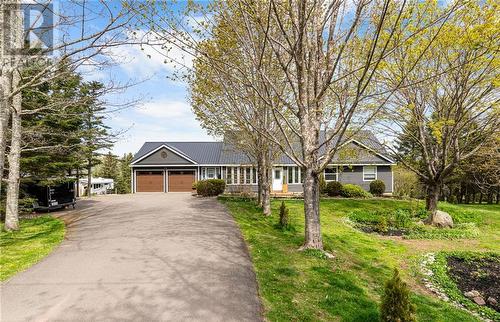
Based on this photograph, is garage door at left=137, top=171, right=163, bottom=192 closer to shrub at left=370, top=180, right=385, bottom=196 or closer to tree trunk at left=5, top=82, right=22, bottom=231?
tree trunk at left=5, top=82, right=22, bottom=231

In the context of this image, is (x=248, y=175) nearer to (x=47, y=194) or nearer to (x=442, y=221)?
(x=47, y=194)

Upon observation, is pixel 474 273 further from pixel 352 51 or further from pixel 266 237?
pixel 352 51

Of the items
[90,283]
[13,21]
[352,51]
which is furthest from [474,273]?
[13,21]

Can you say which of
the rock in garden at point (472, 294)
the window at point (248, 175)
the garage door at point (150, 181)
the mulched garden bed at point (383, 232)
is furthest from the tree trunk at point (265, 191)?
the garage door at point (150, 181)

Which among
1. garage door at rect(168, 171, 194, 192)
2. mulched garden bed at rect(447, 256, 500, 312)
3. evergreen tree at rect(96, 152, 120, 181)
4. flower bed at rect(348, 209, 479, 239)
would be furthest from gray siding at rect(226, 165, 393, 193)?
evergreen tree at rect(96, 152, 120, 181)

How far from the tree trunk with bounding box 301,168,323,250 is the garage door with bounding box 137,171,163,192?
25379 mm

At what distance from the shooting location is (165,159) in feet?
103

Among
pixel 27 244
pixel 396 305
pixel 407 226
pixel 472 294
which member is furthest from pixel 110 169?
pixel 396 305

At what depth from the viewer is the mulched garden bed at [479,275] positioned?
271 inches

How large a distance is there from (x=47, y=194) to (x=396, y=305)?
59.0 ft

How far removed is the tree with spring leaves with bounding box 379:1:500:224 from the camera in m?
10.8

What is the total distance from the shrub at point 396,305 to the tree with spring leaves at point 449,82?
26.0ft

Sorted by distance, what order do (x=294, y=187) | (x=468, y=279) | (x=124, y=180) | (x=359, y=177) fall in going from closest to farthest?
(x=468, y=279), (x=359, y=177), (x=294, y=187), (x=124, y=180)

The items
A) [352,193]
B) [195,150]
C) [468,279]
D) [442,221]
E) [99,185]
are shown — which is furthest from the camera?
[99,185]
